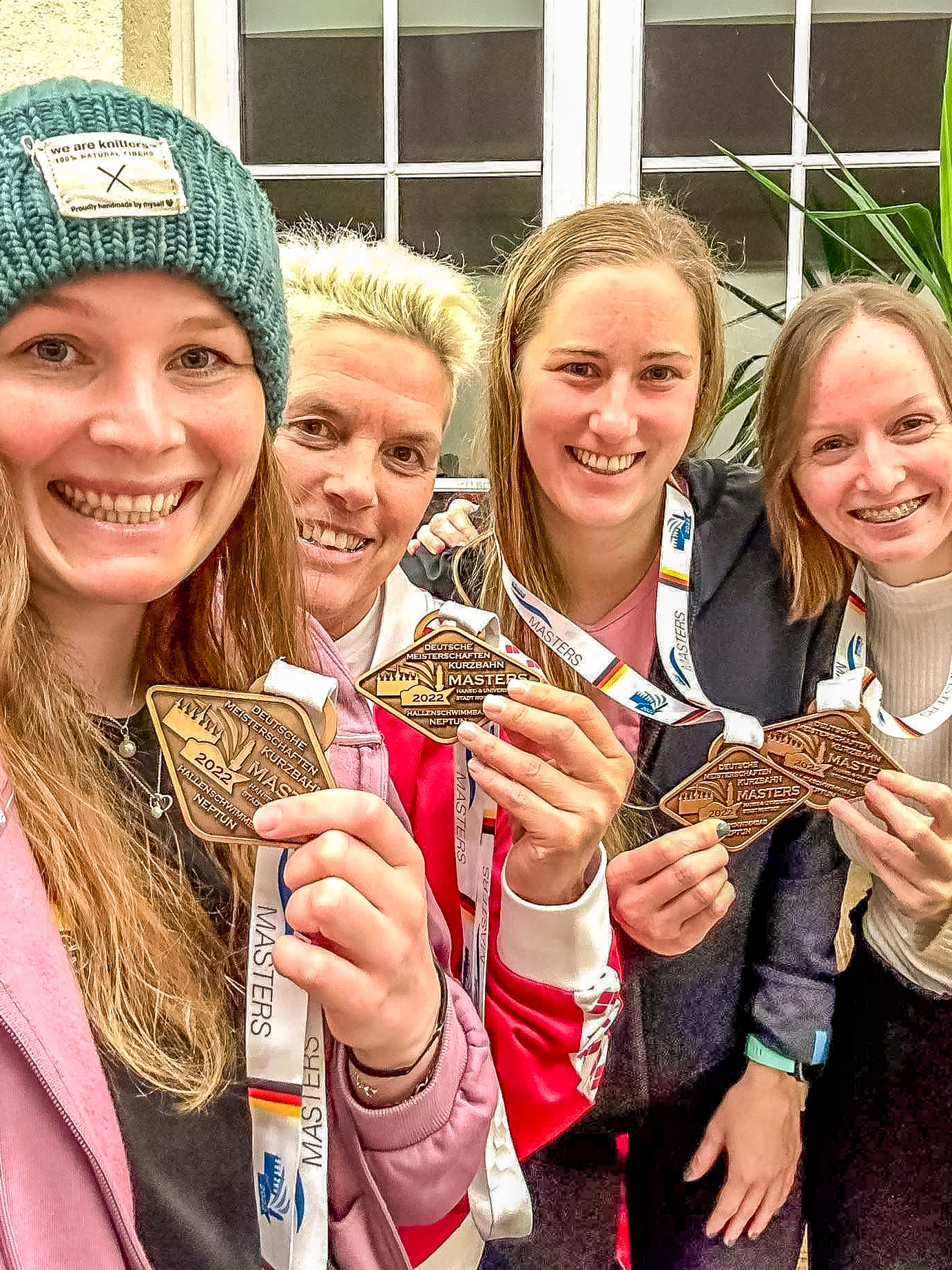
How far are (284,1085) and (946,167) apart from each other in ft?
3.94

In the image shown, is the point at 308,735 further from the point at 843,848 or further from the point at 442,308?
the point at 843,848

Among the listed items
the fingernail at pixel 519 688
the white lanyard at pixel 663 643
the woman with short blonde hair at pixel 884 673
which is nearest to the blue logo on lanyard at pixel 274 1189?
the fingernail at pixel 519 688

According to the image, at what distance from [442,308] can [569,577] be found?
322mm

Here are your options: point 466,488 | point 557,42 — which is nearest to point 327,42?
point 557,42

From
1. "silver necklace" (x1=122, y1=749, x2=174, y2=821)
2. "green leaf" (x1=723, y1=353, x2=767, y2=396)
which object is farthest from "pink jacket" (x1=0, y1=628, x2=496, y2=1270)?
"green leaf" (x1=723, y1=353, x2=767, y2=396)

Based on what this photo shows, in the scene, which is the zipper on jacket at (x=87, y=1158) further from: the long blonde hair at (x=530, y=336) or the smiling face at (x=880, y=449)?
the smiling face at (x=880, y=449)

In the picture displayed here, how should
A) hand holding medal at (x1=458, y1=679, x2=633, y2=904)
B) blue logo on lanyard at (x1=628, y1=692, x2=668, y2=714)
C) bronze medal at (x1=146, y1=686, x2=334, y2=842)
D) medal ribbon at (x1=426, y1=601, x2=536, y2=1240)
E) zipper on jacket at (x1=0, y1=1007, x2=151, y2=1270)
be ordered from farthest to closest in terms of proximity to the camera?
blue logo on lanyard at (x1=628, y1=692, x2=668, y2=714), medal ribbon at (x1=426, y1=601, x2=536, y2=1240), hand holding medal at (x1=458, y1=679, x2=633, y2=904), bronze medal at (x1=146, y1=686, x2=334, y2=842), zipper on jacket at (x1=0, y1=1007, x2=151, y2=1270)

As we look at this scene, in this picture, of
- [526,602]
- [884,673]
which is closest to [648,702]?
[526,602]

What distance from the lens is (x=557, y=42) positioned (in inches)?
46.3

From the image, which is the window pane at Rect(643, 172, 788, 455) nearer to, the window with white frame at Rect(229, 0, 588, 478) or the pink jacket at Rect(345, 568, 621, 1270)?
the window with white frame at Rect(229, 0, 588, 478)

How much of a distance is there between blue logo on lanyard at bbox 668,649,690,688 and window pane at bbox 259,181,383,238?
1.95 feet

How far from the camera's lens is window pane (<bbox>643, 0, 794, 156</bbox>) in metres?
1.20

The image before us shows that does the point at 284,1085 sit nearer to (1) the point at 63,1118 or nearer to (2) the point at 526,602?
(1) the point at 63,1118

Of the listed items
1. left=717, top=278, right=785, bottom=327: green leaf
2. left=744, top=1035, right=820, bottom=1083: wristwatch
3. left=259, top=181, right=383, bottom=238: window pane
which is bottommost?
left=744, top=1035, right=820, bottom=1083: wristwatch
